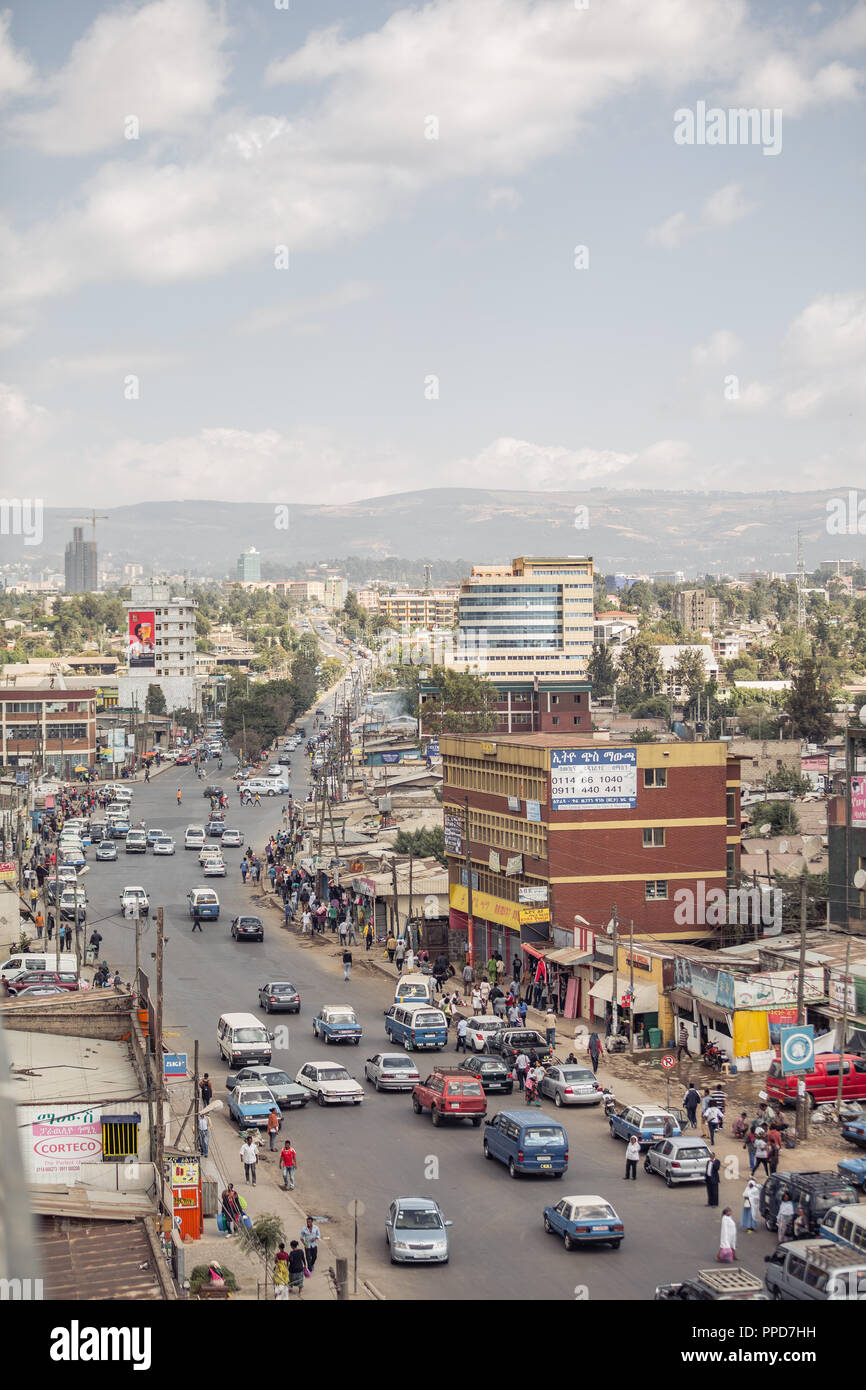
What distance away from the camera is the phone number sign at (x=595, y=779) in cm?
4259

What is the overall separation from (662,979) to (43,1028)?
14.8 m

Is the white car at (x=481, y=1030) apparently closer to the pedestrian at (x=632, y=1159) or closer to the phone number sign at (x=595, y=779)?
the phone number sign at (x=595, y=779)

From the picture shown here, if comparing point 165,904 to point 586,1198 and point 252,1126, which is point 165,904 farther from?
point 586,1198

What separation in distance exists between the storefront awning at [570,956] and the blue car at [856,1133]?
1194cm

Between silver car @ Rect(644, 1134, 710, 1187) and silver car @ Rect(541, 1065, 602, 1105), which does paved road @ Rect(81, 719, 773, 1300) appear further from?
silver car @ Rect(541, 1065, 602, 1105)

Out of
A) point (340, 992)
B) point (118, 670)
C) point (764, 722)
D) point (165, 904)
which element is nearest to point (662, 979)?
point (340, 992)

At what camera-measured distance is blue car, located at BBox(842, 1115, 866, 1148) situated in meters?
27.1

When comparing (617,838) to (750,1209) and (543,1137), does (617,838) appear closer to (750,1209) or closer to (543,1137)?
(543,1137)

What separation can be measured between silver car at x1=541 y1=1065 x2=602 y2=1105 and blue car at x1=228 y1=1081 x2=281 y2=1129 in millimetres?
5558

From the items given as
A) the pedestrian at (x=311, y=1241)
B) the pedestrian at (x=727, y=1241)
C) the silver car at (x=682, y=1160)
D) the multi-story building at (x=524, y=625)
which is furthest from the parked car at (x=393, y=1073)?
the multi-story building at (x=524, y=625)

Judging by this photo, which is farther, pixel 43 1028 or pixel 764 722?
pixel 764 722

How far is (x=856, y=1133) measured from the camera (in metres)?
27.2

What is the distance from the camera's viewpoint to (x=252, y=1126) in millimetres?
28812

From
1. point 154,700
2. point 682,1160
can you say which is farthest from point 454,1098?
point 154,700
